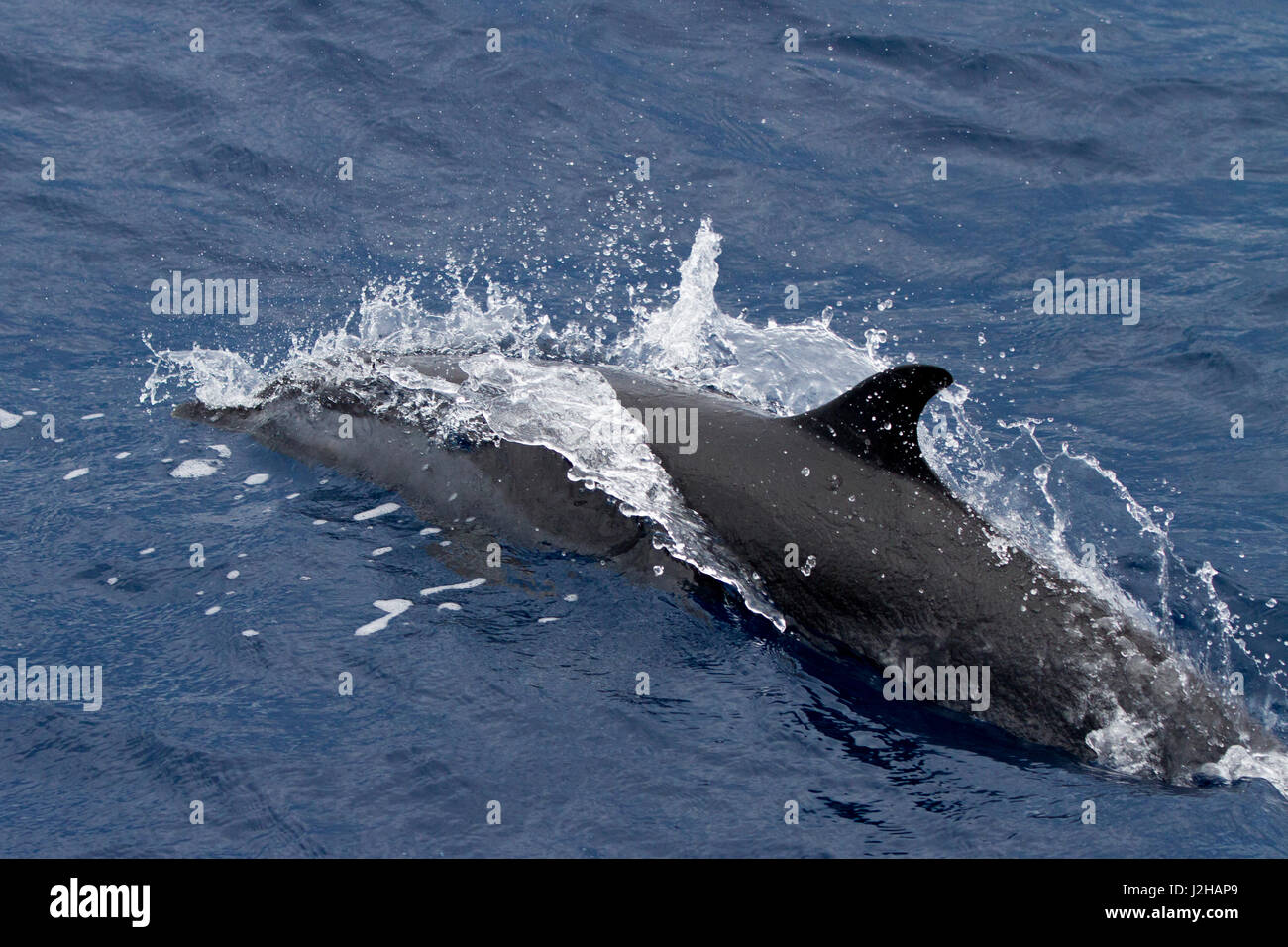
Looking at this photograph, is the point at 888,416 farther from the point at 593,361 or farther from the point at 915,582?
the point at 593,361

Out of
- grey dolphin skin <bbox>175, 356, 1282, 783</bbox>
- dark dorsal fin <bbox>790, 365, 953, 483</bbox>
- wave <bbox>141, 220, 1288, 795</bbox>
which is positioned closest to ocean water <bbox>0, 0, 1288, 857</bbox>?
wave <bbox>141, 220, 1288, 795</bbox>

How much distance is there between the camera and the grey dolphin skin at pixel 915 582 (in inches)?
335

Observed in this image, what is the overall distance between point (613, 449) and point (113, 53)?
43.5 ft

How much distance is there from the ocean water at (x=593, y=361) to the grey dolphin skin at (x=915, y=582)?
0.87 ft

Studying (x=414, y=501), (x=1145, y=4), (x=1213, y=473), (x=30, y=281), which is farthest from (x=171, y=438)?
(x=1145, y=4)

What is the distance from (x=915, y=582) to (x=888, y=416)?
1127 mm

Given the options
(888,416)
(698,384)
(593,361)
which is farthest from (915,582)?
(593,361)

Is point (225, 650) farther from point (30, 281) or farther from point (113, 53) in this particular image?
point (113, 53)

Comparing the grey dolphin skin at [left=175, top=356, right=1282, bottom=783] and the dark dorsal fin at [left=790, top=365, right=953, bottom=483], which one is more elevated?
the dark dorsal fin at [left=790, top=365, right=953, bottom=483]

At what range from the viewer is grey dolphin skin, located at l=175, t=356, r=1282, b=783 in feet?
27.9

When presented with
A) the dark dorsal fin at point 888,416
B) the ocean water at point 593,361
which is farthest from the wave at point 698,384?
the dark dorsal fin at point 888,416

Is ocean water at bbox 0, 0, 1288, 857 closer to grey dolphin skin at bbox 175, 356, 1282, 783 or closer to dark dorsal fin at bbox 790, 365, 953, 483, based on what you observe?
grey dolphin skin at bbox 175, 356, 1282, 783

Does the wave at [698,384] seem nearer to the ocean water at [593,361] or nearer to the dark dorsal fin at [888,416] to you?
the ocean water at [593,361]

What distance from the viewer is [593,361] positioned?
13.1 m
